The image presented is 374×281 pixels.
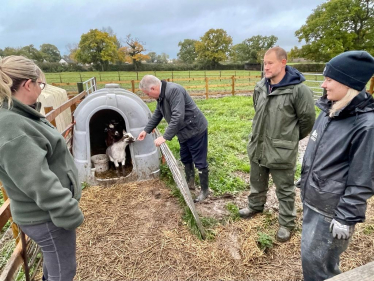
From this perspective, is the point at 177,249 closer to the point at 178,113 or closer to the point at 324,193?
the point at 178,113

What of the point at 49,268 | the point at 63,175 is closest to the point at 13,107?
the point at 63,175

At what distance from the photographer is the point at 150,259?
8.98ft

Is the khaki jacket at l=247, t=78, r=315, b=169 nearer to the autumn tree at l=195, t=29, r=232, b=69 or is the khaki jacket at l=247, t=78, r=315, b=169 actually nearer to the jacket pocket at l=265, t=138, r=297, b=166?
the jacket pocket at l=265, t=138, r=297, b=166

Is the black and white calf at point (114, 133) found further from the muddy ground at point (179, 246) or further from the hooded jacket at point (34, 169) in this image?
the hooded jacket at point (34, 169)

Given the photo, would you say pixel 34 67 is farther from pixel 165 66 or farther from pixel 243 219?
pixel 165 66

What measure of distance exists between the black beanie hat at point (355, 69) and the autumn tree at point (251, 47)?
203ft

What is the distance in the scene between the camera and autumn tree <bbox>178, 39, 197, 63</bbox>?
7400 cm

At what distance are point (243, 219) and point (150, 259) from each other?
1.32 meters

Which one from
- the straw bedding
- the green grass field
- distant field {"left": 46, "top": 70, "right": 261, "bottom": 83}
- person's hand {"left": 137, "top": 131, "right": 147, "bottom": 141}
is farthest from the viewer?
distant field {"left": 46, "top": 70, "right": 261, "bottom": 83}

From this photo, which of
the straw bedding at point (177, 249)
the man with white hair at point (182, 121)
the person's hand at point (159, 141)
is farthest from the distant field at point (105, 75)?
the straw bedding at point (177, 249)

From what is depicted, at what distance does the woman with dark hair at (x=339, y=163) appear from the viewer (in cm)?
154

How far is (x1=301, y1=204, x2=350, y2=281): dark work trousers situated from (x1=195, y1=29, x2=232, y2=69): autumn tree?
195 ft

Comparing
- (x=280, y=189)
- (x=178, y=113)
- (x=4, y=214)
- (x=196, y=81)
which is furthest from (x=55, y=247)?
(x=196, y=81)

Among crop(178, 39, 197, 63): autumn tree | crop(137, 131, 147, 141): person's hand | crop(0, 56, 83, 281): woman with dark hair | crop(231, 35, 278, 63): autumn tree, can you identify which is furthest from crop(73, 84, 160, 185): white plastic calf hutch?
crop(178, 39, 197, 63): autumn tree
